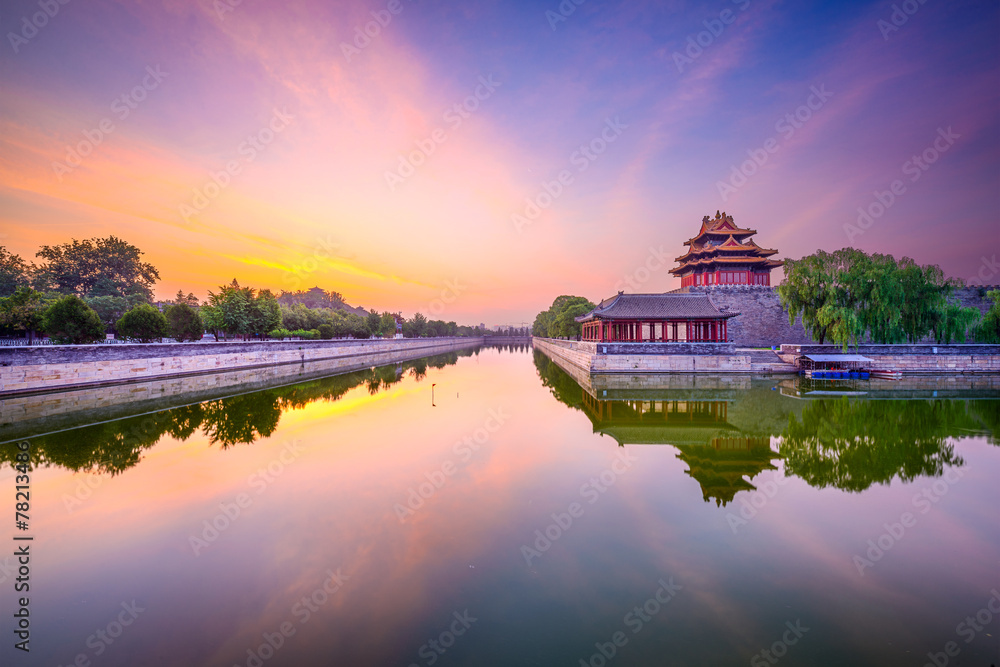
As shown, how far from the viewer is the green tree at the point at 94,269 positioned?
46.1m

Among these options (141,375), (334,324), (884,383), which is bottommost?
(884,383)

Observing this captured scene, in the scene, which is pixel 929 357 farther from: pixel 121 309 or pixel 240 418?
pixel 121 309

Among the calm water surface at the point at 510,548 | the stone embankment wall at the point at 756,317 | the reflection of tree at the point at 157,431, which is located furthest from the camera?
the stone embankment wall at the point at 756,317

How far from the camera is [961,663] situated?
348cm

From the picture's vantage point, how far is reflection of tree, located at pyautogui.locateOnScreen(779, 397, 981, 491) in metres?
8.21

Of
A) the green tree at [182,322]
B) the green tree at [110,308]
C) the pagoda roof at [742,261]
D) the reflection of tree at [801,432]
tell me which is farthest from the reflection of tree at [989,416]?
the green tree at [110,308]

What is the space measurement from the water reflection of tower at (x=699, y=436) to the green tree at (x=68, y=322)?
2800cm

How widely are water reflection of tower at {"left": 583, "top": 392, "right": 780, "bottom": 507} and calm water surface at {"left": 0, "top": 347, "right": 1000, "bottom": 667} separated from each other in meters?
0.11

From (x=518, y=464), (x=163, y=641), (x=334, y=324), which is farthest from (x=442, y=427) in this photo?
(x=334, y=324)

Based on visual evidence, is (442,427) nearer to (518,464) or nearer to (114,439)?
(518,464)

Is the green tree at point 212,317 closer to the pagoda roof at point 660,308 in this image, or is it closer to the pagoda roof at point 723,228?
the pagoda roof at point 660,308

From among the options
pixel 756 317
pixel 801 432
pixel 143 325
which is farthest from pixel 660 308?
pixel 143 325

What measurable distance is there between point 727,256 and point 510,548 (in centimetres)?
4108

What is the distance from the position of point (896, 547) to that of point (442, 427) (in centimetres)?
1007
